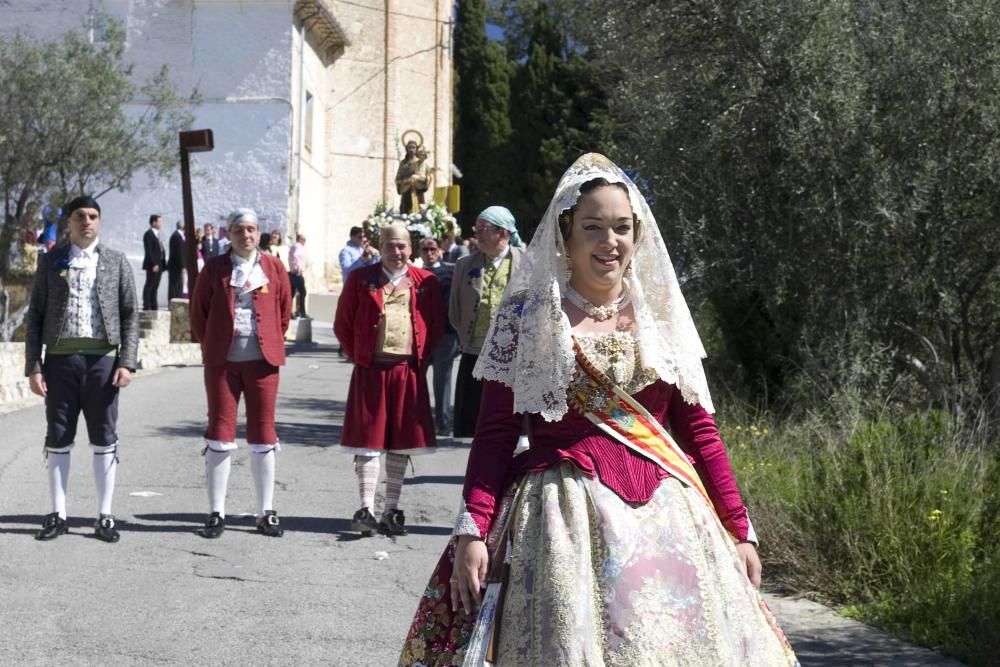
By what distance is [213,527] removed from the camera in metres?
8.72

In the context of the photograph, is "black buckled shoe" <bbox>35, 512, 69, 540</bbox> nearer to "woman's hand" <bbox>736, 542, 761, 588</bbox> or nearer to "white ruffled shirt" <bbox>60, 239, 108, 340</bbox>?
"white ruffled shirt" <bbox>60, 239, 108, 340</bbox>

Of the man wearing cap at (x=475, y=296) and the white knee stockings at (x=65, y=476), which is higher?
the man wearing cap at (x=475, y=296)

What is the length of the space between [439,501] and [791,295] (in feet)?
12.7

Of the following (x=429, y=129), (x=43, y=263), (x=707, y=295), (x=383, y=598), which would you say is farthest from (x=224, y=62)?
(x=383, y=598)

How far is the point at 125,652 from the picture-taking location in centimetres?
604

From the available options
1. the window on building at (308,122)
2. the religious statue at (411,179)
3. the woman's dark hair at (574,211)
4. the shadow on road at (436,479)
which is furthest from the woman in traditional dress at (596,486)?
the window on building at (308,122)

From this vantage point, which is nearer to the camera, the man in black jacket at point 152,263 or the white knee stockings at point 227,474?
the white knee stockings at point 227,474

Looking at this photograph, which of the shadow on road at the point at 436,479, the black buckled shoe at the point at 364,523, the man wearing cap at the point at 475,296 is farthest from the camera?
the shadow on road at the point at 436,479

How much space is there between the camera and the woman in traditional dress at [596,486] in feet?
11.8

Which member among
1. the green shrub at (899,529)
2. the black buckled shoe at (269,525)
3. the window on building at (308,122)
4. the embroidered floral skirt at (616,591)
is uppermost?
the window on building at (308,122)

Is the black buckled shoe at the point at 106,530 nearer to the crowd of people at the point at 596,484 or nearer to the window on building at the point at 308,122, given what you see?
the crowd of people at the point at 596,484

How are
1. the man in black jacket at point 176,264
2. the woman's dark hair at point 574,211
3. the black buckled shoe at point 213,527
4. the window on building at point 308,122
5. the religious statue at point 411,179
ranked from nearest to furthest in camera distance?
the woman's dark hair at point 574,211
the black buckled shoe at point 213,527
the man in black jacket at point 176,264
the religious statue at point 411,179
the window on building at point 308,122

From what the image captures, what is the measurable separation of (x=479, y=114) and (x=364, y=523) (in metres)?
41.9

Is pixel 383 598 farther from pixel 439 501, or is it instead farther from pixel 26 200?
pixel 26 200
